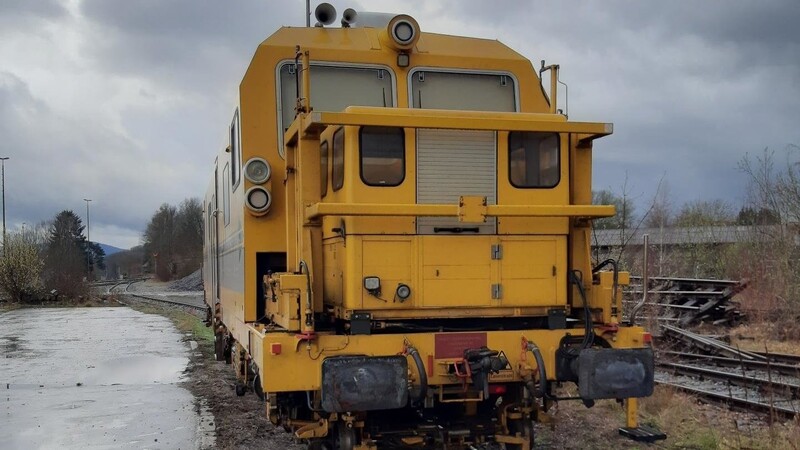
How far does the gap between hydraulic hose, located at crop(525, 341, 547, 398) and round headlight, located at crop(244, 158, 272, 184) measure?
2.35 metres

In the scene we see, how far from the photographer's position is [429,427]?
5590 millimetres

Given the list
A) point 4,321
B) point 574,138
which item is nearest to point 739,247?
point 574,138

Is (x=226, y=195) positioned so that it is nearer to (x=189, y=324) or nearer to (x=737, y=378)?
(x=737, y=378)

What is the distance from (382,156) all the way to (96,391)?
7.47 meters

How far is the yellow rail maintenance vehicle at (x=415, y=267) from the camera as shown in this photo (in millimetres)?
5047

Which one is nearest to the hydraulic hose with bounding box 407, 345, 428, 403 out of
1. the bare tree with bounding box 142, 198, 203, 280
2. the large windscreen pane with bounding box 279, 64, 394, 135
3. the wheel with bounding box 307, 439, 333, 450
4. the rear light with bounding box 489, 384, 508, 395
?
the rear light with bounding box 489, 384, 508, 395

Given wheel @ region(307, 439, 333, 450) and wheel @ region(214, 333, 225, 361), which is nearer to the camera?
wheel @ region(307, 439, 333, 450)

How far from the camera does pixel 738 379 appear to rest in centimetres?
1066

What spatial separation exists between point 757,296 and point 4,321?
22839 millimetres

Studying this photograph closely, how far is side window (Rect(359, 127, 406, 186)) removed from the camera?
5199 millimetres

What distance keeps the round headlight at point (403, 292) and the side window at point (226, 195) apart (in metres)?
2.82

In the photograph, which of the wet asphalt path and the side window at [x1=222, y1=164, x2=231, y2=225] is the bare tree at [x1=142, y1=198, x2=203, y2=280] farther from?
the side window at [x1=222, y1=164, x2=231, y2=225]

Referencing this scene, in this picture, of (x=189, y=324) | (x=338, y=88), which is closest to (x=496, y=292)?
(x=338, y=88)

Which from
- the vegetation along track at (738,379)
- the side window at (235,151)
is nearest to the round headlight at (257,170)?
the side window at (235,151)
